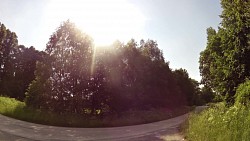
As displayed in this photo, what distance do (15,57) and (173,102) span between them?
34.8m

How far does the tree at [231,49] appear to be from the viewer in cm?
1680

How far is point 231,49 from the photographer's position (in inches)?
702

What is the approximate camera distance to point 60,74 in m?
27.4

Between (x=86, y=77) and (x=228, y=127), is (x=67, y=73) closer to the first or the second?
(x=86, y=77)

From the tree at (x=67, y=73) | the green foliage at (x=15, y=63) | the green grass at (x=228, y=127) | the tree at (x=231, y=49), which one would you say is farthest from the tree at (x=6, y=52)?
the green grass at (x=228, y=127)

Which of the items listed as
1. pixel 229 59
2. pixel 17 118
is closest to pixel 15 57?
pixel 17 118

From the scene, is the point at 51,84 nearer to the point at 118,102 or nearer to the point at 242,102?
the point at 118,102

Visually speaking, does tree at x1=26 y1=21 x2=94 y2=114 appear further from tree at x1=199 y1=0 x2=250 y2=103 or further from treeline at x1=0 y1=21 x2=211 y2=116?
tree at x1=199 y1=0 x2=250 y2=103

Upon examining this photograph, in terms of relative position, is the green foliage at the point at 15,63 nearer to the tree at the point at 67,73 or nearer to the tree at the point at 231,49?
the tree at the point at 67,73

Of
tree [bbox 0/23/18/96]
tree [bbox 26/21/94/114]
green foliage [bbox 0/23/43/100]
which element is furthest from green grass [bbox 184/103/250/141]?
tree [bbox 0/23/18/96]

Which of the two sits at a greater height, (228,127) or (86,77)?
(86,77)

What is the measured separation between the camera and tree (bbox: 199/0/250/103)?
16.8 meters

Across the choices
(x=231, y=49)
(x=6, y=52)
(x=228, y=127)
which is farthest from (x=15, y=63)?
(x=228, y=127)

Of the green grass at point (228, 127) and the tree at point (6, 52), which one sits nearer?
the green grass at point (228, 127)
